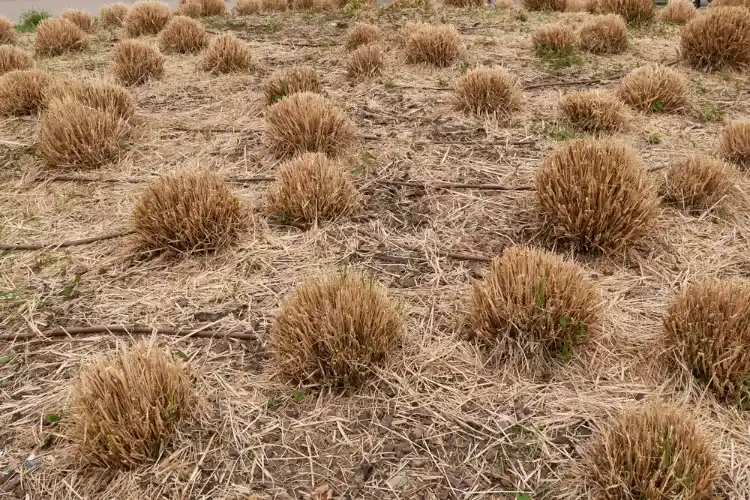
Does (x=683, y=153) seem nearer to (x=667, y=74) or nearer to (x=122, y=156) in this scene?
(x=667, y=74)

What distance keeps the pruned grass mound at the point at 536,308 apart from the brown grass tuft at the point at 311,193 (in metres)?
1.27

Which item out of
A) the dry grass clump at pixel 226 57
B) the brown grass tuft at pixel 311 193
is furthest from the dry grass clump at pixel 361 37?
the brown grass tuft at pixel 311 193

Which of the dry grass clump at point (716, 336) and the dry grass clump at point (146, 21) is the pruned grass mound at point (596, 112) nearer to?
the dry grass clump at point (716, 336)

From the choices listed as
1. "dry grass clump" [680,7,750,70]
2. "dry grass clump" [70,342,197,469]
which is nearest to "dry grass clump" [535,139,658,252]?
"dry grass clump" [70,342,197,469]

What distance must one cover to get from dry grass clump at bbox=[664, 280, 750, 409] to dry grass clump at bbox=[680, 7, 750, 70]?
14.2ft

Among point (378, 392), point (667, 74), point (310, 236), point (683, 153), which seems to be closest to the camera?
point (378, 392)

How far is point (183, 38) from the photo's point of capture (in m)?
7.08

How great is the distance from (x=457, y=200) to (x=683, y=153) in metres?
1.85

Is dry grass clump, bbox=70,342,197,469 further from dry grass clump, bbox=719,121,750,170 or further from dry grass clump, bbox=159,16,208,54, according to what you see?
dry grass clump, bbox=159,16,208,54

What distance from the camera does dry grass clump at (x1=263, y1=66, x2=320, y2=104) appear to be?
519 centimetres

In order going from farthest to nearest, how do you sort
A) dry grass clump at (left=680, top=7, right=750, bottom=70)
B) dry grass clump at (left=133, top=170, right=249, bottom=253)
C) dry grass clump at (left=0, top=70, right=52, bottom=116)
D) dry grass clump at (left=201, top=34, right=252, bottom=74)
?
1. dry grass clump at (left=201, top=34, right=252, bottom=74)
2. dry grass clump at (left=680, top=7, right=750, bottom=70)
3. dry grass clump at (left=0, top=70, right=52, bottom=116)
4. dry grass clump at (left=133, top=170, right=249, bottom=253)

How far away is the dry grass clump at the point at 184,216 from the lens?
10.7 ft

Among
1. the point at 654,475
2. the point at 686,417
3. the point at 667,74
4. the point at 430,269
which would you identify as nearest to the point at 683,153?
the point at 667,74

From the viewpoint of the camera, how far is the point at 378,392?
2.46 meters
